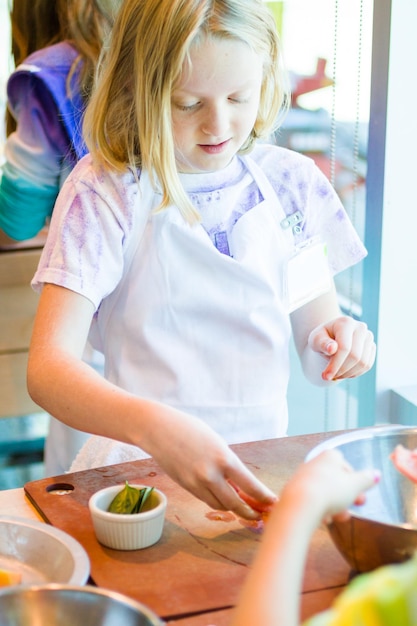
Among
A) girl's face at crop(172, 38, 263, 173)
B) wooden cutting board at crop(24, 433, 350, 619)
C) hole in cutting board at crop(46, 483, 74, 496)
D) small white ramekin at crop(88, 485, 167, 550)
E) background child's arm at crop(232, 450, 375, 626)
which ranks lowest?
hole in cutting board at crop(46, 483, 74, 496)

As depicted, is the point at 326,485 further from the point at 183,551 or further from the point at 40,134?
the point at 40,134

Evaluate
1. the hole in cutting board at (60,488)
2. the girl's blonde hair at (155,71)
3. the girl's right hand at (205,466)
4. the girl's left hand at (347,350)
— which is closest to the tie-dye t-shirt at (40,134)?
the girl's blonde hair at (155,71)

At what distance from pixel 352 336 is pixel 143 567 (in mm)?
575

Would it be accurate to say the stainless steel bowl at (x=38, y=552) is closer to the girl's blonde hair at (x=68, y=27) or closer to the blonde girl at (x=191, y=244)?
the blonde girl at (x=191, y=244)

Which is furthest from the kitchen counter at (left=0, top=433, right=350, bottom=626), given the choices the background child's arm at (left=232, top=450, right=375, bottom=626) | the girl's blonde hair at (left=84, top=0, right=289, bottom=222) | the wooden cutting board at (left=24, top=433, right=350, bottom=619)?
the girl's blonde hair at (left=84, top=0, right=289, bottom=222)

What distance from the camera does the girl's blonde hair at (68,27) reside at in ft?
6.59

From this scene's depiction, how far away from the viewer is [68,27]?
2076 mm

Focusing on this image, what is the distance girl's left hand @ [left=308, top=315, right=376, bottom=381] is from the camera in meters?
1.45

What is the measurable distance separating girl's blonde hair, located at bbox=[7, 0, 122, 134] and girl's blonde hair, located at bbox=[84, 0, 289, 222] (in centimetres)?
54

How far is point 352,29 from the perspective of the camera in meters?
2.18

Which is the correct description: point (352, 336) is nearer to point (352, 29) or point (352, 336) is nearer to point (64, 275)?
point (64, 275)

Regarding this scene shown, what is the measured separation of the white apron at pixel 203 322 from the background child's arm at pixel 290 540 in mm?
692

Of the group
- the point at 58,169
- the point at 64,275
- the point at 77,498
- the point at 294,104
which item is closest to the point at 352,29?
the point at 294,104

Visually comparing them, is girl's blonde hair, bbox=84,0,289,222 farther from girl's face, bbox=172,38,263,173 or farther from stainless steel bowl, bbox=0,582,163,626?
stainless steel bowl, bbox=0,582,163,626
